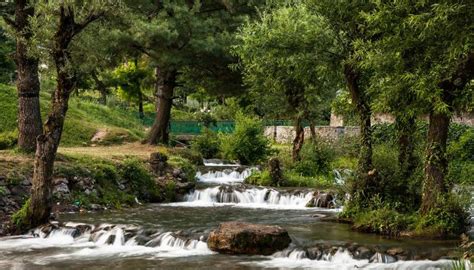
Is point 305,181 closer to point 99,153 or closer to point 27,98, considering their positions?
point 99,153

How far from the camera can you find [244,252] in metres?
11.5

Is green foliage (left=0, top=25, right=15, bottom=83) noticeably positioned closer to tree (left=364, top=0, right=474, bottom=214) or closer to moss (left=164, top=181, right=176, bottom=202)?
moss (left=164, top=181, right=176, bottom=202)

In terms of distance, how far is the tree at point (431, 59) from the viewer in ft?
31.7

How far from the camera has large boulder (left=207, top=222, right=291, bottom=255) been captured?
1150 cm

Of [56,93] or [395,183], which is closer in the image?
[56,93]

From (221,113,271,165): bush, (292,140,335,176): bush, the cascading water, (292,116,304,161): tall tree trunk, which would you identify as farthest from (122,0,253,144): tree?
the cascading water

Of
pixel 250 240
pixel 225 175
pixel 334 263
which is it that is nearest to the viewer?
pixel 334 263

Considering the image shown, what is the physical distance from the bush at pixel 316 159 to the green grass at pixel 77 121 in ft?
32.0

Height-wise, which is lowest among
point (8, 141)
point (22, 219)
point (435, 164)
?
point (22, 219)

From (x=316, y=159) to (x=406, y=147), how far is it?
9.80 meters

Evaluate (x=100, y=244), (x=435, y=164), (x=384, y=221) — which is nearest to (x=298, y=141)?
(x=384, y=221)

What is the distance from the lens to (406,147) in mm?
14094

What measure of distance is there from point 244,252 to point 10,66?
29475 mm

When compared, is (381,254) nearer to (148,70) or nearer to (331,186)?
(331,186)
